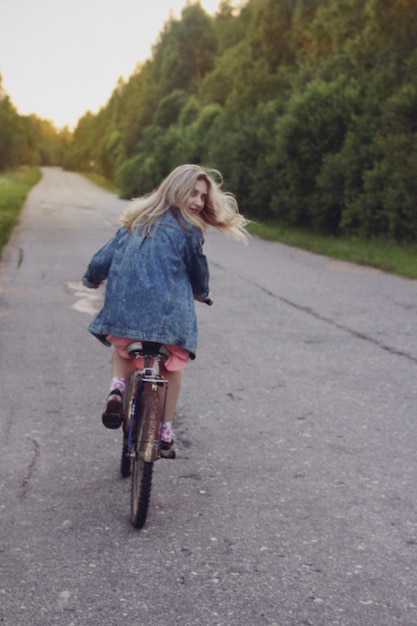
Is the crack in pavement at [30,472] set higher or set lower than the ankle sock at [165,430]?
lower

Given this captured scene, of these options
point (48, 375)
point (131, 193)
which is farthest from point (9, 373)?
point (131, 193)

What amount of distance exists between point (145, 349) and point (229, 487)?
3.42ft

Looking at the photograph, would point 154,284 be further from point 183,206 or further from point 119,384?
point 119,384

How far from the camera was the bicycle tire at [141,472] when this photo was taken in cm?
414

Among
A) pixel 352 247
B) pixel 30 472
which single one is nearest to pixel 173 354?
pixel 30 472

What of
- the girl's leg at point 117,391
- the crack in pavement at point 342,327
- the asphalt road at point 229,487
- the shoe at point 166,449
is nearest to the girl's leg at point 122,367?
the girl's leg at point 117,391

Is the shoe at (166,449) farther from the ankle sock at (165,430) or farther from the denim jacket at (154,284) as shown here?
the denim jacket at (154,284)

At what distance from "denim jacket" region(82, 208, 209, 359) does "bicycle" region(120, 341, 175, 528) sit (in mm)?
107

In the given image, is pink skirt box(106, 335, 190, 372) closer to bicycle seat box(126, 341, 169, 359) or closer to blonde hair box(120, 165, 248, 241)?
bicycle seat box(126, 341, 169, 359)

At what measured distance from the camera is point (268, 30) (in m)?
45.4

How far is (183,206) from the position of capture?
4395 mm

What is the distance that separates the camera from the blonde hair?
14.4 ft

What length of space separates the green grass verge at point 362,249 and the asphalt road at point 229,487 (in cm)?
638

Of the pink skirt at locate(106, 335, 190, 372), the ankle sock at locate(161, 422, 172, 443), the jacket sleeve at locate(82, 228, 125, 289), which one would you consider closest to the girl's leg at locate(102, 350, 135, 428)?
the pink skirt at locate(106, 335, 190, 372)
